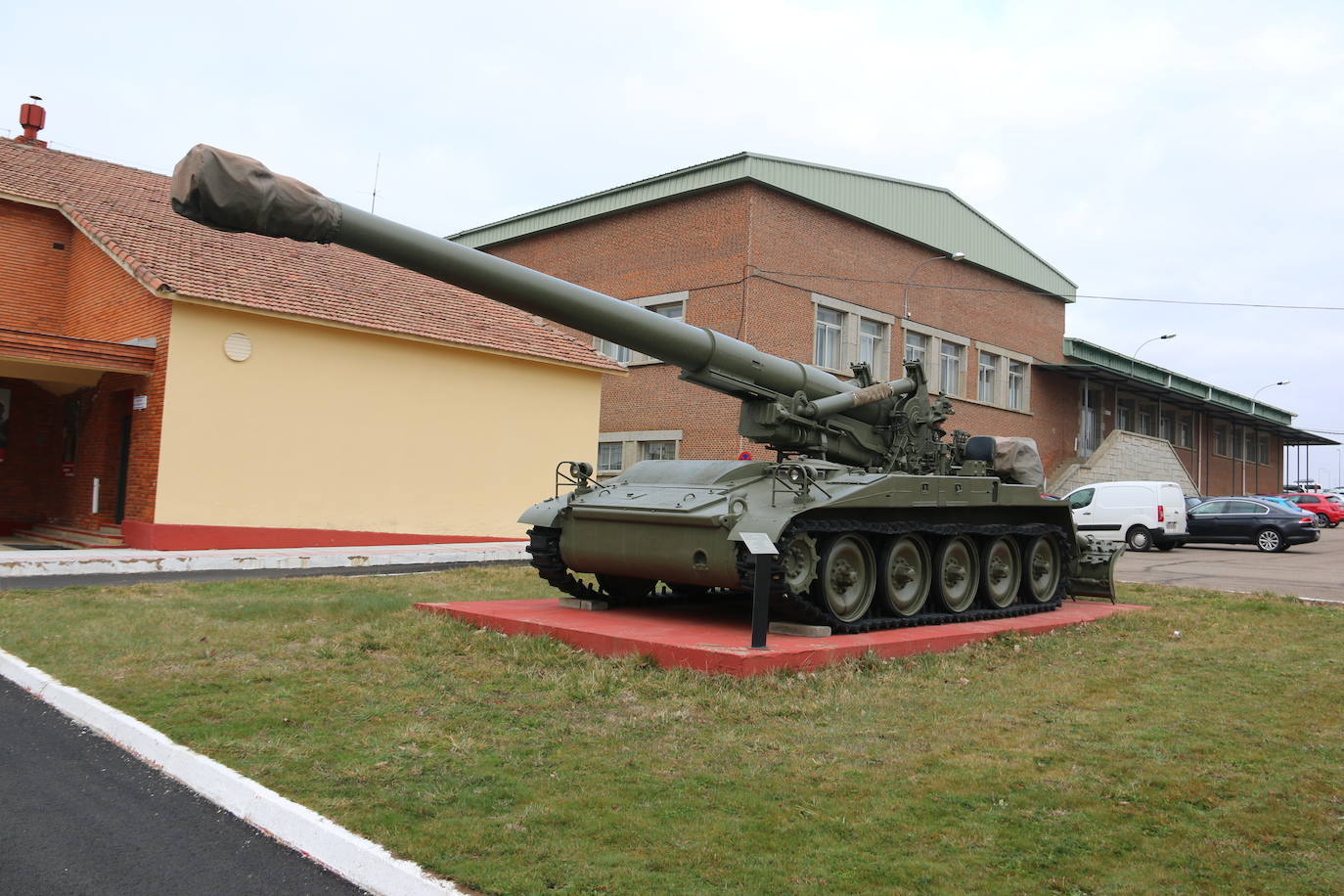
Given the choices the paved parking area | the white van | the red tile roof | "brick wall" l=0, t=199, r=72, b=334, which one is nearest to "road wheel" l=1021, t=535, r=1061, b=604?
the paved parking area

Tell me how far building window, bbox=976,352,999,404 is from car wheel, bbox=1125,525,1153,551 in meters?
9.40

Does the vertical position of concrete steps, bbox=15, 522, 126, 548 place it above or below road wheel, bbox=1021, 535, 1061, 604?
below

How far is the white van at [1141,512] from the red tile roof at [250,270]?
11.3m

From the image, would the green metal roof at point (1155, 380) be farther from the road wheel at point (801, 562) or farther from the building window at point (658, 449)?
the road wheel at point (801, 562)

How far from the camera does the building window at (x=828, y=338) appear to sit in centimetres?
→ 2662

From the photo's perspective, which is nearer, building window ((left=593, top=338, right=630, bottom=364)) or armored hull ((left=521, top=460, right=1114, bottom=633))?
armored hull ((left=521, top=460, right=1114, bottom=633))

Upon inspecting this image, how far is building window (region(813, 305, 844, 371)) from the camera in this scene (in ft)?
87.4

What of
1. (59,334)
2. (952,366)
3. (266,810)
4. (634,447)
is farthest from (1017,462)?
(952,366)

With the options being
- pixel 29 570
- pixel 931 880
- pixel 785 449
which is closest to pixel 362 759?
pixel 931 880

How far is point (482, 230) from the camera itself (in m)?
31.6

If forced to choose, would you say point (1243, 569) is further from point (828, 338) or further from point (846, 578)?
point (846, 578)

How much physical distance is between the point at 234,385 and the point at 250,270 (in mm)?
2202

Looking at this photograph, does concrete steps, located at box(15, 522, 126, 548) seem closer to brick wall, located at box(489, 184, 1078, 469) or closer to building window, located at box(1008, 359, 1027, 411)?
brick wall, located at box(489, 184, 1078, 469)

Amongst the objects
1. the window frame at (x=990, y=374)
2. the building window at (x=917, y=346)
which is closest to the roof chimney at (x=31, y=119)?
the building window at (x=917, y=346)
